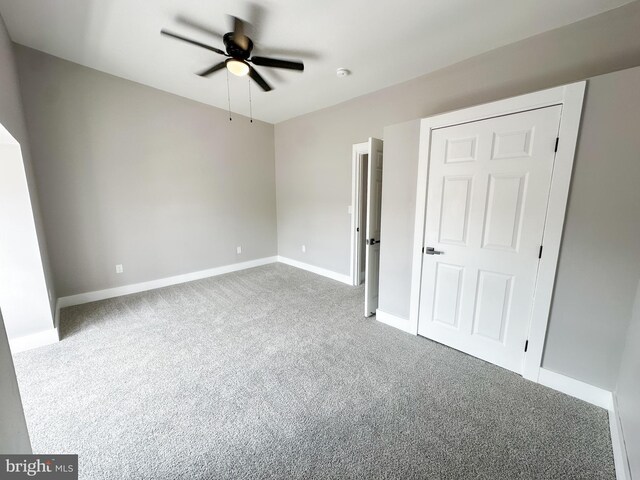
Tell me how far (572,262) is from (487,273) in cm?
52

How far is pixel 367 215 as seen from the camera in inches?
113

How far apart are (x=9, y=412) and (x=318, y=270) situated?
3.83 meters

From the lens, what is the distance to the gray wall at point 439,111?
179 cm

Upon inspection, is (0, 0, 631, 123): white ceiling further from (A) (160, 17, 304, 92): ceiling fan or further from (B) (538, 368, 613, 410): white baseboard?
(B) (538, 368, 613, 410): white baseboard

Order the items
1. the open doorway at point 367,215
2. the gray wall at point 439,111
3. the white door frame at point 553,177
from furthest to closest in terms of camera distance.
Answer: the open doorway at point 367,215 → the gray wall at point 439,111 → the white door frame at point 553,177

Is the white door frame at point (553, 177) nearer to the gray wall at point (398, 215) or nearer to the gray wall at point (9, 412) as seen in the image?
the gray wall at point (398, 215)

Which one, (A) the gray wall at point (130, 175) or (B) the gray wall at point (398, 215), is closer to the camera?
(B) the gray wall at point (398, 215)

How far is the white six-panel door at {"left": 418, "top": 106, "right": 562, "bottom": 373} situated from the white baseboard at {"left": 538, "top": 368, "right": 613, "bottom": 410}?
168mm

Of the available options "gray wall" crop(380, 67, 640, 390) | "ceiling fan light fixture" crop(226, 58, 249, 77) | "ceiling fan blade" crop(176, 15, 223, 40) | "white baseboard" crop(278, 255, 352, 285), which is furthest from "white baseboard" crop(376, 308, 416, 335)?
"ceiling fan blade" crop(176, 15, 223, 40)

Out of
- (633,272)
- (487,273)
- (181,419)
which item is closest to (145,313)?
(181,419)

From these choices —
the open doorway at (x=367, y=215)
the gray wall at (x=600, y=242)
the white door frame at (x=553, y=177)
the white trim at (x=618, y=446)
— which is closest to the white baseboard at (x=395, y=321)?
the open doorway at (x=367, y=215)

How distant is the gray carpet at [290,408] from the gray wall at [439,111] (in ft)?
1.52

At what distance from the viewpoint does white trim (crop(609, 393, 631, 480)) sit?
125 centimetres

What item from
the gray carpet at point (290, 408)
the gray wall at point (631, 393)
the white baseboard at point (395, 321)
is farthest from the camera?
the white baseboard at point (395, 321)
